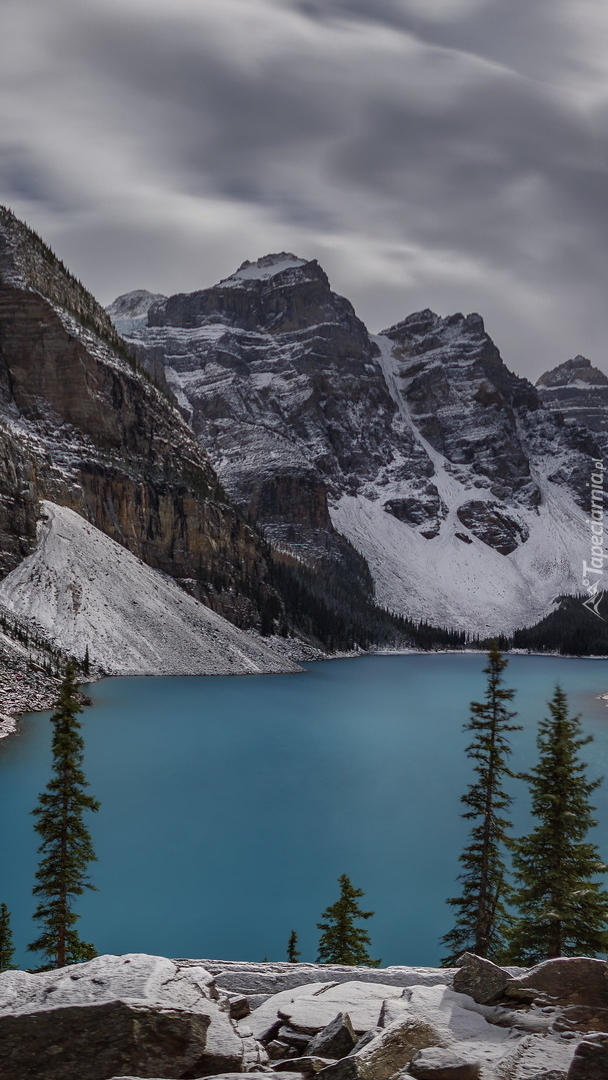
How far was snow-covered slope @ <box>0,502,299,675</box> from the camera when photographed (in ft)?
262

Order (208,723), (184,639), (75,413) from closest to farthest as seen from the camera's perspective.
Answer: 1. (208,723)
2. (184,639)
3. (75,413)

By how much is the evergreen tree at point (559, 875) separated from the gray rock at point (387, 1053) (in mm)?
10262

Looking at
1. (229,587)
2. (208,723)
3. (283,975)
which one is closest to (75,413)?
(229,587)

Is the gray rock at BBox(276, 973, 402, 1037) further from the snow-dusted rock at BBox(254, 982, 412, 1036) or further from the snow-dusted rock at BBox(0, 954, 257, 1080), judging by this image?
the snow-dusted rock at BBox(0, 954, 257, 1080)

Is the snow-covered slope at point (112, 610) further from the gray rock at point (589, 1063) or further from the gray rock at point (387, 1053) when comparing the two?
the gray rock at point (589, 1063)

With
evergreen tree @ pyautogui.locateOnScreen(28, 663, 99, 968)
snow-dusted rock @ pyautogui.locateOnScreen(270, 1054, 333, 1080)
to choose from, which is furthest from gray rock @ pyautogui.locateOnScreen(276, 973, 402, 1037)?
evergreen tree @ pyautogui.locateOnScreen(28, 663, 99, 968)

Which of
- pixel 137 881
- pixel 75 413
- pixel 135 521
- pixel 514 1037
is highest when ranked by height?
pixel 75 413

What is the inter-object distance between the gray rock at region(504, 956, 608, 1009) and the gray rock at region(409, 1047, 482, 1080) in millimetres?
1671

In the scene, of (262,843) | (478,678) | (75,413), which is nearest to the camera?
(262,843)

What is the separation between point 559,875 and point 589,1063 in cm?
1252

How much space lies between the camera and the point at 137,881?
92.1 feet

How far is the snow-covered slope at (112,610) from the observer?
79.9 m

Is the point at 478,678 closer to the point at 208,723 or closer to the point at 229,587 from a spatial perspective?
the point at 229,587

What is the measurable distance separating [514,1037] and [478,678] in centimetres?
11760
